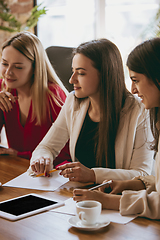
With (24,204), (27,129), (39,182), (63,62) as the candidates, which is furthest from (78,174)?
(63,62)

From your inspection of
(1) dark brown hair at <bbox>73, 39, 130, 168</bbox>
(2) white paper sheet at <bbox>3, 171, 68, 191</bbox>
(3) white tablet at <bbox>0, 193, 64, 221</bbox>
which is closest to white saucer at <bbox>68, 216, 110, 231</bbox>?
(3) white tablet at <bbox>0, 193, 64, 221</bbox>

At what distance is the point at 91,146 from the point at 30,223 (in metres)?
0.73

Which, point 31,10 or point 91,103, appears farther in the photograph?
point 31,10

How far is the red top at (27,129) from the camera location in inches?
74.1

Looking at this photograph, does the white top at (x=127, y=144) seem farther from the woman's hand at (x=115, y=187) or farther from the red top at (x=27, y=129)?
A: the red top at (x=27, y=129)

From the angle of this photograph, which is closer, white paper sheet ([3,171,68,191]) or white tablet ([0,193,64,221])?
white tablet ([0,193,64,221])

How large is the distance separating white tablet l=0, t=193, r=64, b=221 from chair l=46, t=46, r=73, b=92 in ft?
3.77

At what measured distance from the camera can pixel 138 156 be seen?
4.42 feet

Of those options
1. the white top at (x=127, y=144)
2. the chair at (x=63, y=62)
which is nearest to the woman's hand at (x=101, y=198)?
the white top at (x=127, y=144)

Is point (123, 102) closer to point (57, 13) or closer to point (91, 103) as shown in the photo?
point (91, 103)

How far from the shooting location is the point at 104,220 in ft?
2.74

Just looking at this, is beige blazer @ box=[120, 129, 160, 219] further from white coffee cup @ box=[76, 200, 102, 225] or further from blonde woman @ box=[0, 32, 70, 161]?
blonde woman @ box=[0, 32, 70, 161]

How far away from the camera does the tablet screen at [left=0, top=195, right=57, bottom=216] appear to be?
0.94m

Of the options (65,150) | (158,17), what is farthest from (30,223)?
(158,17)
